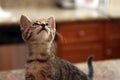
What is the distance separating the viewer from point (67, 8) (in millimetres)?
3076

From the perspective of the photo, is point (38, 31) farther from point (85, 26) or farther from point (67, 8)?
point (67, 8)

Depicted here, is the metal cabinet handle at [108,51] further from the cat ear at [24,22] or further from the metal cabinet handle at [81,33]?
the cat ear at [24,22]

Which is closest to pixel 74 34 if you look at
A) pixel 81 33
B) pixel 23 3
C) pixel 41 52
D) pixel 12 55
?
pixel 81 33

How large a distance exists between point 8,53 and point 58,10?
2.36 feet

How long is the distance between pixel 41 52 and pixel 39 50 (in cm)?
1

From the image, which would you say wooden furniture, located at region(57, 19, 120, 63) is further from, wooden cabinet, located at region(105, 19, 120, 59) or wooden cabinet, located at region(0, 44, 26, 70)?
wooden cabinet, located at region(0, 44, 26, 70)

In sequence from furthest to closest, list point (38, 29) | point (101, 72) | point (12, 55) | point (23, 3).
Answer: point (23, 3) → point (12, 55) → point (101, 72) → point (38, 29)

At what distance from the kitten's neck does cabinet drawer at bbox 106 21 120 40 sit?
5.80ft

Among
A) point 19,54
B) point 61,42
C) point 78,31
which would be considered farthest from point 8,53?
point 78,31

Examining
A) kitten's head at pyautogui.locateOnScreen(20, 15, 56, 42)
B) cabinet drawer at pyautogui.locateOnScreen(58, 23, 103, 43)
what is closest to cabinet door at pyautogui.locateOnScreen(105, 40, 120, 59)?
cabinet drawer at pyautogui.locateOnScreen(58, 23, 103, 43)

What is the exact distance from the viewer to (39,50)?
1.05 m

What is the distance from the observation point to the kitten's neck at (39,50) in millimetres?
1039

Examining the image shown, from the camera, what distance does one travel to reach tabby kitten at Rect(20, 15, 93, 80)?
1018 millimetres

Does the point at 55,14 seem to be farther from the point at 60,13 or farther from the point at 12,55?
the point at 12,55
